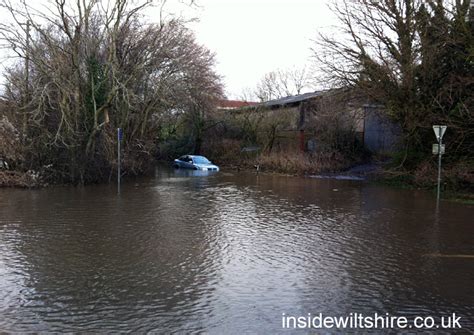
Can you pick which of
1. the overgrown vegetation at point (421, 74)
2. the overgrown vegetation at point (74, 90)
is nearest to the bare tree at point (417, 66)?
the overgrown vegetation at point (421, 74)

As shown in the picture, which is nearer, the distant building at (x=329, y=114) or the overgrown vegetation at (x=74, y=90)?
the overgrown vegetation at (x=74, y=90)

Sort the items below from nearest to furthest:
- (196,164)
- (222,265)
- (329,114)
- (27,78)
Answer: (222,265), (27,78), (329,114), (196,164)

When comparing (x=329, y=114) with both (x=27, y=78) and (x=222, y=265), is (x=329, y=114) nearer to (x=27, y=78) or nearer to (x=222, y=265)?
(x=27, y=78)

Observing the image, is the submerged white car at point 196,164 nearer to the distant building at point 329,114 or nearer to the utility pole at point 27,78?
the distant building at point 329,114

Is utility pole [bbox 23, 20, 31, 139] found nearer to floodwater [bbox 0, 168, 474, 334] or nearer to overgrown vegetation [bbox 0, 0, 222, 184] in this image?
overgrown vegetation [bbox 0, 0, 222, 184]

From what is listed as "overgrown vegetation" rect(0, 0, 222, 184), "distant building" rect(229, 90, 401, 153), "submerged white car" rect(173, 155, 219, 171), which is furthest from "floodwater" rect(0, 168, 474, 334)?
"submerged white car" rect(173, 155, 219, 171)

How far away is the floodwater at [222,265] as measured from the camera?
5.94 m

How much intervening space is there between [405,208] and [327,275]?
918 cm

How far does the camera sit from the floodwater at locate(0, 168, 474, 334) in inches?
234

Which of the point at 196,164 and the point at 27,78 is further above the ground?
the point at 27,78

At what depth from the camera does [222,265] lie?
8289 mm

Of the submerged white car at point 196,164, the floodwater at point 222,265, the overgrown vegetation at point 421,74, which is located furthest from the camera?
the submerged white car at point 196,164

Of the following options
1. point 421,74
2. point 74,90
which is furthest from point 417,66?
point 74,90

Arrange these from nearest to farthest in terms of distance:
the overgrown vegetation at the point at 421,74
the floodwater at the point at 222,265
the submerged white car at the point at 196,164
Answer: the floodwater at the point at 222,265 < the overgrown vegetation at the point at 421,74 < the submerged white car at the point at 196,164
